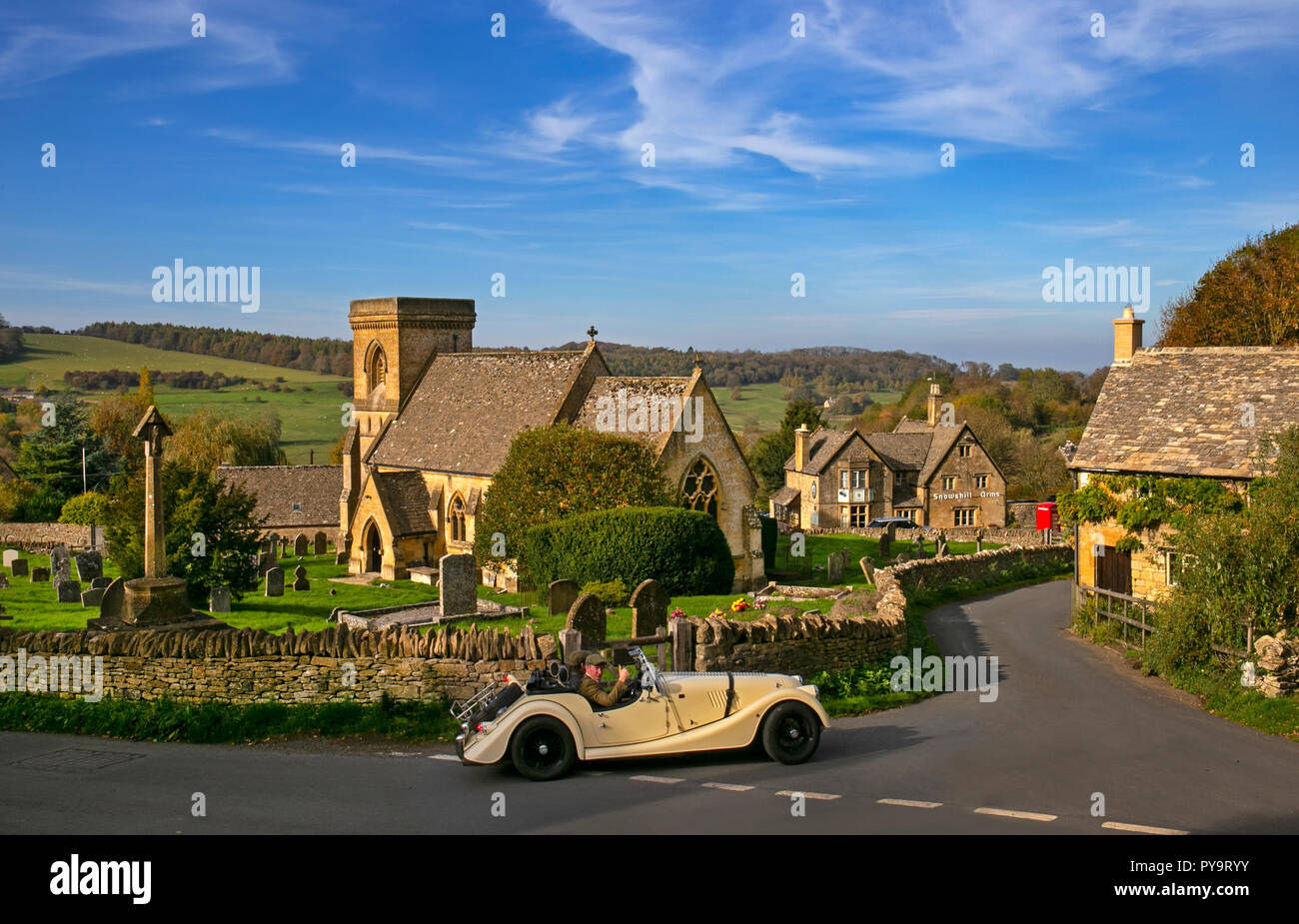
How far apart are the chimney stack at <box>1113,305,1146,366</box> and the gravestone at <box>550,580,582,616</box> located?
14883 mm

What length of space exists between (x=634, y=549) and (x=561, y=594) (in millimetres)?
4084

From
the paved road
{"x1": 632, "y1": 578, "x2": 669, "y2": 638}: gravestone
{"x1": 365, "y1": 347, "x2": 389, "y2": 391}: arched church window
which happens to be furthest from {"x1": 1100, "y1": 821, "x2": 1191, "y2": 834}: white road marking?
{"x1": 365, "y1": 347, "x2": 389, "y2": 391}: arched church window

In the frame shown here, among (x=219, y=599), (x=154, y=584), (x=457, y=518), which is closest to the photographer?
(x=154, y=584)

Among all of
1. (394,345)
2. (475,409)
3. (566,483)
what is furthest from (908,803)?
(394,345)

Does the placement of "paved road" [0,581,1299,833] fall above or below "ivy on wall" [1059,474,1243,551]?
below

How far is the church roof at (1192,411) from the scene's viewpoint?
22.0 m

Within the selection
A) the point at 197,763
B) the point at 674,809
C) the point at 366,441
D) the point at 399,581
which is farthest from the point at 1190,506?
the point at 366,441

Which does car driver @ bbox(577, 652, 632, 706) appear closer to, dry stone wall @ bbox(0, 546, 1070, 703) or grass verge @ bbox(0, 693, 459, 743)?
dry stone wall @ bbox(0, 546, 1070, 703)

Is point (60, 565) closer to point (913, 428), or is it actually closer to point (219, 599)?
point (219, 599)

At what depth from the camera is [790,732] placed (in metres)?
12.5

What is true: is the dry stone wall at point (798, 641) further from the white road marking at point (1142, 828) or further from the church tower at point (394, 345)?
the church tower at point (394, 345)

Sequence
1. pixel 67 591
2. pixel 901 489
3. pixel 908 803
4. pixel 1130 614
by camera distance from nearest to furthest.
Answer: pixel 908 803 → pixel 1130 614 → pixel 67 591 → pixel 901 489

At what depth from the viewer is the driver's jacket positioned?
1195 cm
